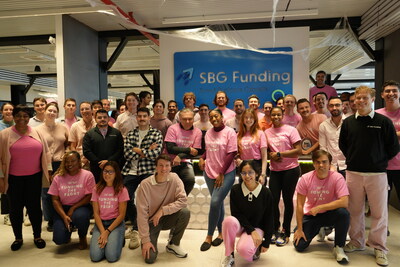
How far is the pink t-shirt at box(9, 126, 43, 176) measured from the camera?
3223 mm

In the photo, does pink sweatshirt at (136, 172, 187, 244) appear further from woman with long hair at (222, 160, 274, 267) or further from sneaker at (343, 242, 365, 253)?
sneaker at (343, 242, 365, 253)

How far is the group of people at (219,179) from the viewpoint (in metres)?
2.87

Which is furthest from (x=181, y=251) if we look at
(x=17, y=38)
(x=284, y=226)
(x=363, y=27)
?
(x=17, y=38)

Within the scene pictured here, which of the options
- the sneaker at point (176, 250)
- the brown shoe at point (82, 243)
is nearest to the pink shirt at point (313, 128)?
the sneaker at point (176, 250)

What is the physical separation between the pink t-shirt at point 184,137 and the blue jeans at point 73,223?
114cm

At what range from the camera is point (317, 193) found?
10.2ft

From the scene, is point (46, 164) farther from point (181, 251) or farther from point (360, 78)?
point (360, 78)

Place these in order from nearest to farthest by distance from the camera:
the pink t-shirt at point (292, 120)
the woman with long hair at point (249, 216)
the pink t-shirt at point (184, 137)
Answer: the woman with long hair at point (249, 216), the pink t-shirt at point (184, 137), the pink t-shirt at point (292, 120)

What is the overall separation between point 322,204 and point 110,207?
2.08 metres

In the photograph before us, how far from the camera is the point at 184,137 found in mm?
3475

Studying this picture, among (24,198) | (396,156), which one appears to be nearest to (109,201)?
(24,198)

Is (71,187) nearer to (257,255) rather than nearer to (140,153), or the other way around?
(140,153)

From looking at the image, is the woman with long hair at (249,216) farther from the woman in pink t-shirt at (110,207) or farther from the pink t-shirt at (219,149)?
the woman in pink t-shirt at (110,207)

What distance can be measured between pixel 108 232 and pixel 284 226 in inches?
70.8
